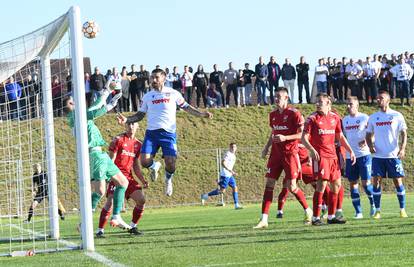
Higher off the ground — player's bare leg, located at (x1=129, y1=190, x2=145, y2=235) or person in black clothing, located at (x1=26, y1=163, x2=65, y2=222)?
person in black clothing, located at (x1=26, y1=163, x2=65, y2=222)

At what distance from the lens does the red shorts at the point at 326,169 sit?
16156 mm

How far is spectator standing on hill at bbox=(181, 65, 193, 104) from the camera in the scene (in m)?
41.2

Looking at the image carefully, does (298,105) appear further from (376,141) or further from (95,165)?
(95,165)

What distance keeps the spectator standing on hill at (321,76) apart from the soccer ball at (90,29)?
2844 cm

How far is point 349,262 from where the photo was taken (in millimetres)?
9375

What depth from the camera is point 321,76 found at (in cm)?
4122

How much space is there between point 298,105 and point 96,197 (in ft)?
99.9

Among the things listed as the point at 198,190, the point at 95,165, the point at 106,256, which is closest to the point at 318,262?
the point at 106,256

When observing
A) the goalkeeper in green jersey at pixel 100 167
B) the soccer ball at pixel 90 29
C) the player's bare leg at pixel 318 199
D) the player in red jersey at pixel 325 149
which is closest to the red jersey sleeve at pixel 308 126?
the player in red jersey at pixel 325 149

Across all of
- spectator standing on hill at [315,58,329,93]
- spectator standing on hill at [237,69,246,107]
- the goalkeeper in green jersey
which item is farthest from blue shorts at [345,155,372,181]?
spectator standing on hill at [237,69,246,107]

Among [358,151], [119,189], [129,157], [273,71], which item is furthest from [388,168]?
[273,71]

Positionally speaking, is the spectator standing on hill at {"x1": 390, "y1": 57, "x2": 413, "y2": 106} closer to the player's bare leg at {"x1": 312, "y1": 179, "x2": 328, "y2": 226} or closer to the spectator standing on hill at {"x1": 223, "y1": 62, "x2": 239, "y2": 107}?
the spectator standing on hill at {"x1": 223, "y1": 62, "x2": 239, "y2": 107}

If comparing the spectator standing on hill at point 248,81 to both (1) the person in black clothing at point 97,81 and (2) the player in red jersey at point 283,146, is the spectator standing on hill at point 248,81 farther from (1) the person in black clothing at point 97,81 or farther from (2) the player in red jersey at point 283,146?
(2) the player in red jersey at point 283,146

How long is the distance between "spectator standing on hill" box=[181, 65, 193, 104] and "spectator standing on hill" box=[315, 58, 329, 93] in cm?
587
